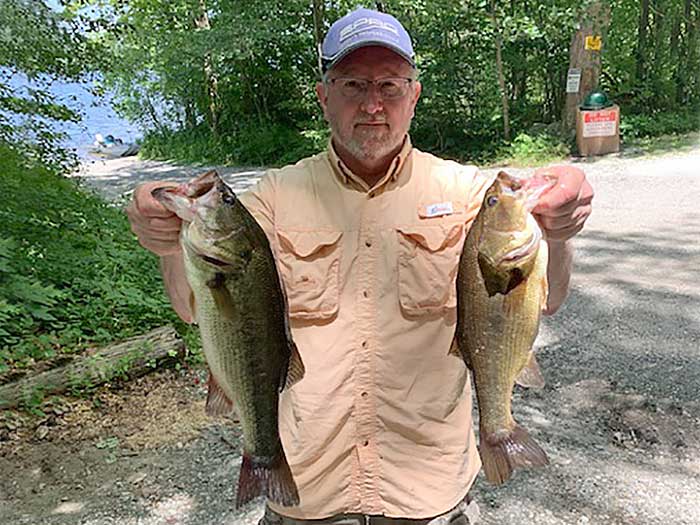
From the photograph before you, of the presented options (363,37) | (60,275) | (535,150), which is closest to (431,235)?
(363,37)

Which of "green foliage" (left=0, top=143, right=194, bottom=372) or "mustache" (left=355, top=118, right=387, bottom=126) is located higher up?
"mustache" (left=355, top=118, right=387, bottom=126)

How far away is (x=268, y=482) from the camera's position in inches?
72.0

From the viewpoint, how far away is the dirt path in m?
3.58

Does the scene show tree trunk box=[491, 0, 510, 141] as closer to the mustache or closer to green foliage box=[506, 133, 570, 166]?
green foliage box=[506, 133, 570, 166]

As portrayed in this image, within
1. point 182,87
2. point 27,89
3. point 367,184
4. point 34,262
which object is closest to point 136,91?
point 182,87

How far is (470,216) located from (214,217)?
0.86 metres

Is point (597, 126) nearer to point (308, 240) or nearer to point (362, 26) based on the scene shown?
point (362, 26)

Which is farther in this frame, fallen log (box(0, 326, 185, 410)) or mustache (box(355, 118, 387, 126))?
fallen log (box(0, 326, 185, 410))

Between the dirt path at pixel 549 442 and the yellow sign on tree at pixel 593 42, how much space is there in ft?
28.6

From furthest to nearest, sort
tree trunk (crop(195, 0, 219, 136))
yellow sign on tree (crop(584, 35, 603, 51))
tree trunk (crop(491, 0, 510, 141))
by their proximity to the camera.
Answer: tree trunk (crop(195, 0, 219, 136))
tree trunk (crop(491, 0, 510, 141))
yellow sign on tree (crop(584, 35, 603, 51))

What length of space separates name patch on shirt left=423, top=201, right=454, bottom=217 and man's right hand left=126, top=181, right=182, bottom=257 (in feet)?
2.56

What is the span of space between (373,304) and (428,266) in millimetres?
213

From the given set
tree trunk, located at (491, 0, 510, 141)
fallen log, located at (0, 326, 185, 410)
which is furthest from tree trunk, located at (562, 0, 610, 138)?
fallen log, located at (0, 326, 185, 410)

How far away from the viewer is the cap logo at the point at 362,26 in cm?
202
